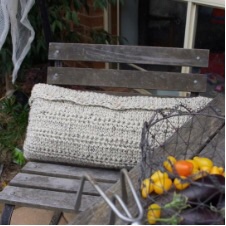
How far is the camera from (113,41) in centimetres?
277

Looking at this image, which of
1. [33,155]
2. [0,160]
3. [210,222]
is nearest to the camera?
[210,222]

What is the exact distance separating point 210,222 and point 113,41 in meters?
2.14

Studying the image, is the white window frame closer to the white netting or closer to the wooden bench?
the wooden bench

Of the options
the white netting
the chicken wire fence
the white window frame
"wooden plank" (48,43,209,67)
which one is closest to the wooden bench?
"wooden plank" (48,43,209,67)

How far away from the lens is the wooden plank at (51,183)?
4.75ft

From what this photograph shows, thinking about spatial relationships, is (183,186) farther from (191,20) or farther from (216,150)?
(191,20)

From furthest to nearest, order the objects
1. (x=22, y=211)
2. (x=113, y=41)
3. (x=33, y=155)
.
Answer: (x=113, y=41)
(x=22, y=211)
(x=33, y=155)

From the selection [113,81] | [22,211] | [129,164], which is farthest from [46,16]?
[22,211]

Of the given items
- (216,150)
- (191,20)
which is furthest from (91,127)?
(191,20)

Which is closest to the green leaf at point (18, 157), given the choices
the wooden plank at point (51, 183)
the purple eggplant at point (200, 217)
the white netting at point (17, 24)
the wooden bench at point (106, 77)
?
the white netting at point (17, 24)

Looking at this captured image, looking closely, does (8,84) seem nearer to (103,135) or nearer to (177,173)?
→ (103,135)

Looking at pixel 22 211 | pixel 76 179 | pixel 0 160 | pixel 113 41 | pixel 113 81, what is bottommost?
pixel 22 211

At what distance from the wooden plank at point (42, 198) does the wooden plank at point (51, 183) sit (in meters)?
0.02

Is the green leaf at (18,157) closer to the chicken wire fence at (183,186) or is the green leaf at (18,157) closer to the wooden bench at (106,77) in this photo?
the wooden bench at (106,77)
